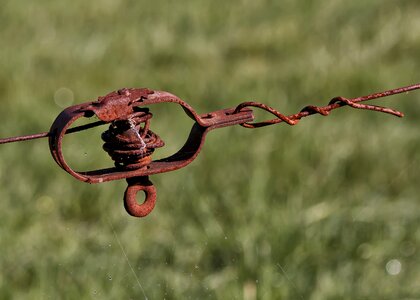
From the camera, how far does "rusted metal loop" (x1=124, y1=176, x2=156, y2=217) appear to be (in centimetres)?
162

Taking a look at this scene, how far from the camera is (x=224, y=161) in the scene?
346 centimetres

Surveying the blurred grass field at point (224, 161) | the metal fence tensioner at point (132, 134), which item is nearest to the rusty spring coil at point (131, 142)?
the metal fence tensioner at point (132, 134)

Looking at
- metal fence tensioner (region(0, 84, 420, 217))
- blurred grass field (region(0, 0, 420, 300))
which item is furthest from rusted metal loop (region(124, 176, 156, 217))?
blurred grass field (region(0, 0, 420, 300))

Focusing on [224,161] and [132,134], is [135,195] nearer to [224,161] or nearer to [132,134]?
[132,134]

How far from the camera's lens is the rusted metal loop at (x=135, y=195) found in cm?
162

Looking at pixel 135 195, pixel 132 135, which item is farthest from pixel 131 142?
pixel 135 195

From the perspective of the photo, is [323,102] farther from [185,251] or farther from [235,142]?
[185,251]

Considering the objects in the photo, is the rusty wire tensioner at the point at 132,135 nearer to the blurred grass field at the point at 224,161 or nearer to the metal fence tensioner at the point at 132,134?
the metal fence tensioner at the point at 132,134

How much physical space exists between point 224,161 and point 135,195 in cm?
183

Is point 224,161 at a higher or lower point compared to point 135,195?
lower

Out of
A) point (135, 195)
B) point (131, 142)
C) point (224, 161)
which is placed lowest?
point (224, 161)

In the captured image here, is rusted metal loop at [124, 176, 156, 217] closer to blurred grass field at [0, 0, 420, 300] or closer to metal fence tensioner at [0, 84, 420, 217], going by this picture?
metal fence tensioner at [0, 84, 420, 217]

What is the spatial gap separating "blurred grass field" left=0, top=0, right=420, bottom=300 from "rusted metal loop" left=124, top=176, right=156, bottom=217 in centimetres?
76

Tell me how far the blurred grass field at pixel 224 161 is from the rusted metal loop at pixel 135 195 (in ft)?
2.50
